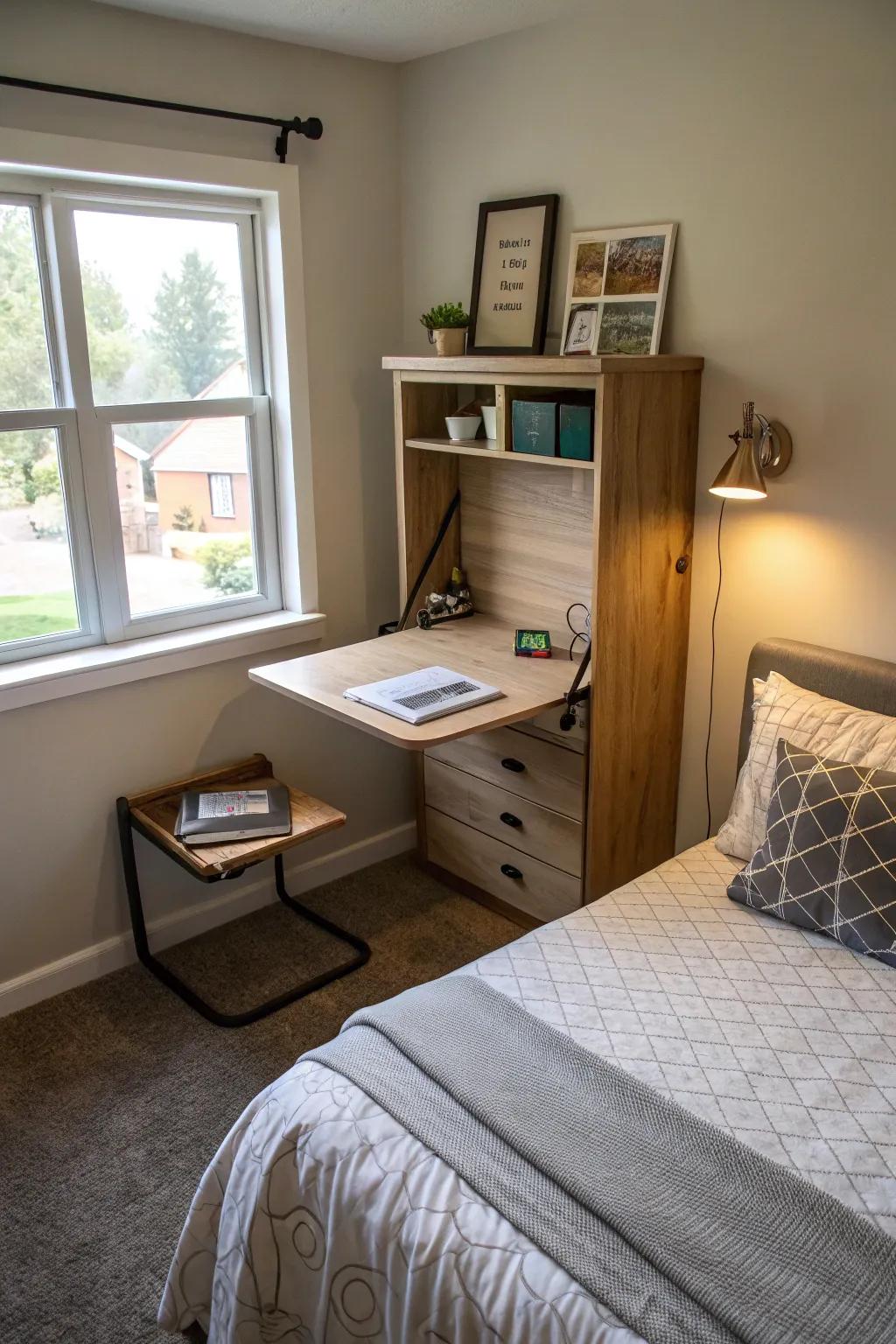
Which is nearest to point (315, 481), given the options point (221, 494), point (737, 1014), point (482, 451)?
point (221, 494)

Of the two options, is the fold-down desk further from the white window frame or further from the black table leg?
the black table leg

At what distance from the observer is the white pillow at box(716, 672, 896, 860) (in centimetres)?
215

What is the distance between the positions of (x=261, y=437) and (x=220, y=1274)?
7.23 feet

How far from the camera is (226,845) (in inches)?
104

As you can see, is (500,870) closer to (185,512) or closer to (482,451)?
(482,451)

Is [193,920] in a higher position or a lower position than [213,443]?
lower

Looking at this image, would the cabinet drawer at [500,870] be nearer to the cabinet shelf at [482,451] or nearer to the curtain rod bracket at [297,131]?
the cabinet shelf at [482,451]

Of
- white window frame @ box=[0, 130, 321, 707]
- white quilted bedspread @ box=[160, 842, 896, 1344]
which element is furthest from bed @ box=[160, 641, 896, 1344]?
white window frame @ box=[0, 130, 321, 707]

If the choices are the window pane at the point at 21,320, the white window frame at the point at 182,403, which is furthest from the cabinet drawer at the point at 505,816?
the window pane at the point at 21,320

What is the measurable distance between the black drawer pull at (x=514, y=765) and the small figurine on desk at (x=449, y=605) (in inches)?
19.1

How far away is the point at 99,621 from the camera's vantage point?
2.84 metres

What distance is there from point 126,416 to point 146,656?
65 cm

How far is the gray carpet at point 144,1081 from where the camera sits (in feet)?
6.45

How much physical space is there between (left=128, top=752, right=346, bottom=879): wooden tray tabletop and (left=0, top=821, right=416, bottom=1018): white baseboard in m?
0.38
